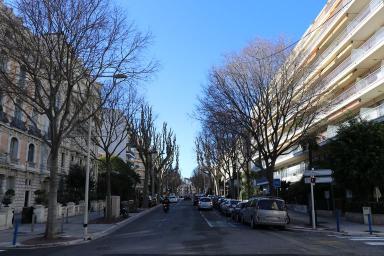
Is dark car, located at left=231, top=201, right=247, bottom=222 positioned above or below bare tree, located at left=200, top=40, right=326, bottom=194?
below

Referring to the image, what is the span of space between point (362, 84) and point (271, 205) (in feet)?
60.3

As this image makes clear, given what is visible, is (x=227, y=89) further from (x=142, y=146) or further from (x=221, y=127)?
(x=142, y=146)

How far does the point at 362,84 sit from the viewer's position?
39.6 m

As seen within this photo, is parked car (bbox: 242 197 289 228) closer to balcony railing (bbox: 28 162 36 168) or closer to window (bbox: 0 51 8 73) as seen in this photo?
window (bbox: 0 51 8 73)

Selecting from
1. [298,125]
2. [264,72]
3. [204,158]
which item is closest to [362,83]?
[298,125]

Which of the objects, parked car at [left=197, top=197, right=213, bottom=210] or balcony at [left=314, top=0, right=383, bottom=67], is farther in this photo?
parked car at [left=197, top=197, right=213, bottom=210]

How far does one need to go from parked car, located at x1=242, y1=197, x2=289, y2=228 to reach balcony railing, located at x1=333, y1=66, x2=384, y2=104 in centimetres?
1540

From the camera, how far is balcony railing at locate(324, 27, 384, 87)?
36803mm

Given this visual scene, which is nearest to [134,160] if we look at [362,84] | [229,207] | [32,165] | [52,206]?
[32,165]

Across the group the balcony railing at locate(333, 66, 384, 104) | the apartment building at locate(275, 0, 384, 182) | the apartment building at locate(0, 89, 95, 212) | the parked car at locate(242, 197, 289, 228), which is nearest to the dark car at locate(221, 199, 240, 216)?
the apartment building at locate(275, 0, 384, 182)

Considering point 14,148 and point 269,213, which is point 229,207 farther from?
point 14,148

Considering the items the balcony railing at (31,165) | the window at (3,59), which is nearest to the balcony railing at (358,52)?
the window at (3,59)

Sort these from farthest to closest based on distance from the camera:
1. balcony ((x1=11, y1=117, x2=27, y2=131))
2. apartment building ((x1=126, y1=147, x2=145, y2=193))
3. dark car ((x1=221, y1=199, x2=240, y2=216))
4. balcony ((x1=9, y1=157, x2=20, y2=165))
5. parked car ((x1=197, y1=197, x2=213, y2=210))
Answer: apartment building ((x1=126, y1=147, x2=145, y2=193))
parked car ((x1=197, y1=197, x2=213, y2=210))
balcony ((x1=11, y1=117, x2=27, y2=131))
balcony ((x1=9, y1=157, x2=20, y2=165))
dark car ((x1=221, y1=199, x2=240, y2=216))

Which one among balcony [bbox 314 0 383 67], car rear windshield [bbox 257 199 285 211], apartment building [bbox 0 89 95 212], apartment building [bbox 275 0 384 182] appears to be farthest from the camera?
apartment building [bbox 0 89 95 212]
